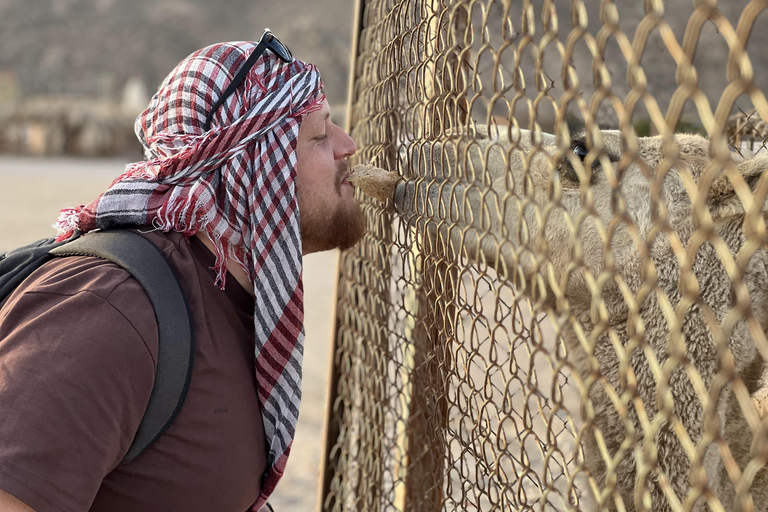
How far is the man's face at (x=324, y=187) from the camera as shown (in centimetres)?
208

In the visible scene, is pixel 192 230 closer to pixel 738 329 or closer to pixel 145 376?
pixel 145 376

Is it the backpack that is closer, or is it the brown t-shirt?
the brown t-shirt

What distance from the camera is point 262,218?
1.88 m

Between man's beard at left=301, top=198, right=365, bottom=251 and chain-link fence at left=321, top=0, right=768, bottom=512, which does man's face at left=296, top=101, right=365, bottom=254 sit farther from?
chain-link fence at left=321, top=0, right=768, bottom=512

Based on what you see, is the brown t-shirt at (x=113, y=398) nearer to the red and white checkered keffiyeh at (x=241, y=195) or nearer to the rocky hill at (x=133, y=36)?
the red and white checkered keffiyeh at (x=241, y=195)

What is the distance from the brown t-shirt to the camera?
1.36 metres

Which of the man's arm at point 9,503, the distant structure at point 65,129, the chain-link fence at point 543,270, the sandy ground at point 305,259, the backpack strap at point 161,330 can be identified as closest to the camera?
the chain-link fence at point 543,270

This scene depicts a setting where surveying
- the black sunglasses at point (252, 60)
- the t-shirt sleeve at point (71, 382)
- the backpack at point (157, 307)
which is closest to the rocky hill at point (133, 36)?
the black sunglasses at point (252, 60)

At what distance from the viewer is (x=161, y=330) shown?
5.06 ft

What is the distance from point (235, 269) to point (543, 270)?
3.23 feet

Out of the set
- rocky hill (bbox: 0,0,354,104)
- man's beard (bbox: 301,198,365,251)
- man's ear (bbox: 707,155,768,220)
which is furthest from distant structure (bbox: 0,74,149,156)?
man's ear (bbox: 707,155,768,220)

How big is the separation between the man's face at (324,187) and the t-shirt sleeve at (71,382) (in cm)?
68

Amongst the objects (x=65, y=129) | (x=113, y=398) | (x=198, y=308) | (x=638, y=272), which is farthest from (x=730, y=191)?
(x=65, y=129)

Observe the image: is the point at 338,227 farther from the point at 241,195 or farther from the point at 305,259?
the point at 305,259
